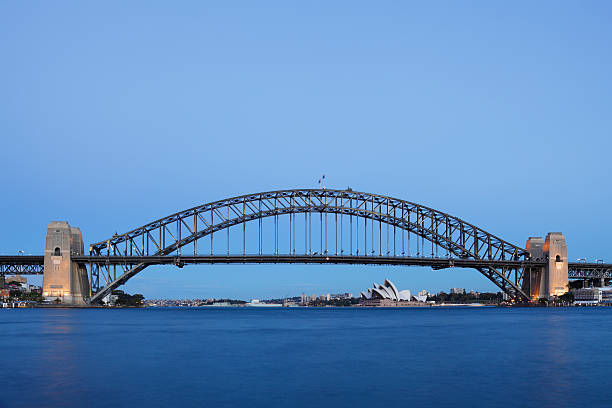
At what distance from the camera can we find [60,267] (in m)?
94.4

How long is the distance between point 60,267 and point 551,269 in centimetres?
7161

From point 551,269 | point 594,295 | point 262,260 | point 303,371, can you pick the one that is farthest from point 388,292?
point 303,371

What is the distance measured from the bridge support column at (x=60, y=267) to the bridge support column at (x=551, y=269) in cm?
6838

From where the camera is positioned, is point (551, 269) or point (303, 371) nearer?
point (303, 371)

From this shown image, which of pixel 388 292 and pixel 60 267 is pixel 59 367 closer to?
pixel 60 267

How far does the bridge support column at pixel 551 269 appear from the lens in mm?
108750

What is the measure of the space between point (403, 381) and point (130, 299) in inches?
6196

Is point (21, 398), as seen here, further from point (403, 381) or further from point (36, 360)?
point (403, 381)

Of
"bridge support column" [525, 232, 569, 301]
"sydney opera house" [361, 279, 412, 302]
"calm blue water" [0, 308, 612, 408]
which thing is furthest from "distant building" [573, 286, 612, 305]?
"calm blue water" [0, 308, 612, 408]

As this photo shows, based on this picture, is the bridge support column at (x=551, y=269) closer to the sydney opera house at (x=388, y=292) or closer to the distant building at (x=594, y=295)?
the distant building at (x=594, y=295)

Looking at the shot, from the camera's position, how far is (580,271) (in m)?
129

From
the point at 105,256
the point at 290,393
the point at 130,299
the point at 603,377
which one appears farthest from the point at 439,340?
the point at 130,299

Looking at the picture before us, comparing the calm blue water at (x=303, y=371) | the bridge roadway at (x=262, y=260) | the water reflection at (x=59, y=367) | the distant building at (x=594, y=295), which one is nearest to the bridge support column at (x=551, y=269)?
the bridge roadway at (x=262, y=260)

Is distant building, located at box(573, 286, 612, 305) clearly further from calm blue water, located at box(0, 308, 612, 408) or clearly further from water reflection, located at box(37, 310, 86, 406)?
water reflection, located at box(37, 310, 86, 406)
